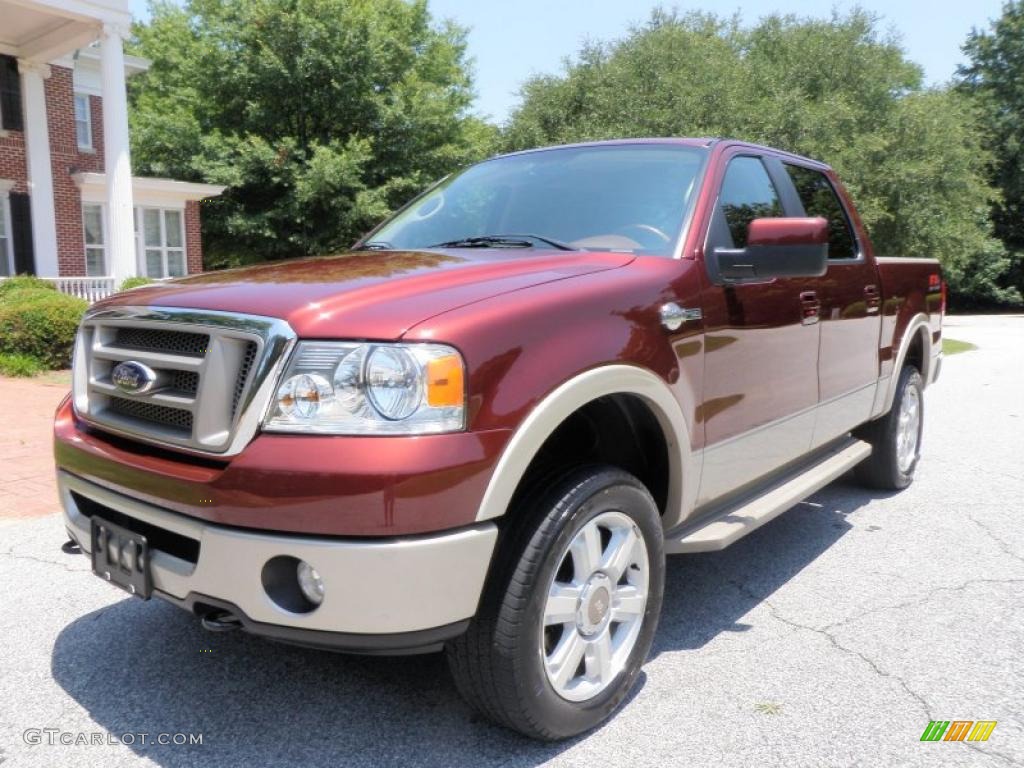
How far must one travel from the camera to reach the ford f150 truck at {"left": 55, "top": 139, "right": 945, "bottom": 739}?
2082 mm

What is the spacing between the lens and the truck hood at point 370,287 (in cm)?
217

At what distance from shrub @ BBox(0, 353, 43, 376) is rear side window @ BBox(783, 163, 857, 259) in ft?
31.0

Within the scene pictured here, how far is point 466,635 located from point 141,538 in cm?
95

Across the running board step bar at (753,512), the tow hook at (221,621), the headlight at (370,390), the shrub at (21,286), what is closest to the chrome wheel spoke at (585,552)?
the running board step bar at (753,512)

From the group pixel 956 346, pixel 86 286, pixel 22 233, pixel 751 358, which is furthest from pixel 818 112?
pixel 751 358

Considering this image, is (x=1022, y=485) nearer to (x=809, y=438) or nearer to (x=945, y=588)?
(x=945, y=588)

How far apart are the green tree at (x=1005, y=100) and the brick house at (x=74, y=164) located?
32367 mm

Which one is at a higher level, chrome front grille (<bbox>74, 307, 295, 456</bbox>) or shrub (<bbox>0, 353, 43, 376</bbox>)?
chrome front grille (<bbox>74, 307, 295, 456</bbox>)

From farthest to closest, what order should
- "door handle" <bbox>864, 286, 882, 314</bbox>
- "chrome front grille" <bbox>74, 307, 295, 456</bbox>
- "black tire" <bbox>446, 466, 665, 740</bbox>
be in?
"door handle" <bbox>864, 286, 882, 314</bbox>, "black tire" <bbox>446, 466, 665, 740</bbox>, "chrome front grille" <bbox>74, 307, 295, 456</bbox>

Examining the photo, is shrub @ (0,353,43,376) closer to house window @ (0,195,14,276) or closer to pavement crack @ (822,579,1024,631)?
house window @ (0,195,14,276)

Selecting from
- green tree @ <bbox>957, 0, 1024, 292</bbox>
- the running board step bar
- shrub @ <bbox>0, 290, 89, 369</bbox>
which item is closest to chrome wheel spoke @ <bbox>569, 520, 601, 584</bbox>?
the running board step bar

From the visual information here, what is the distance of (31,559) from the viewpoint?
162 inches
